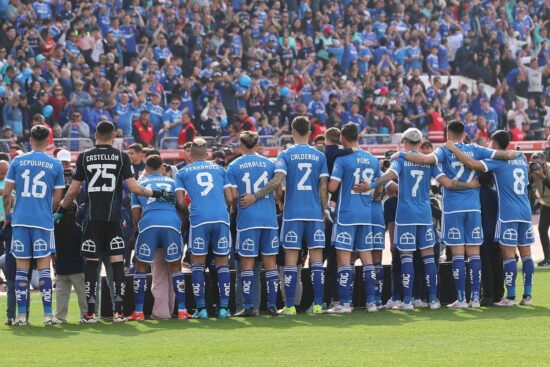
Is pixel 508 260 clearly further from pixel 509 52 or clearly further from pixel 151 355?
pixel 509 52

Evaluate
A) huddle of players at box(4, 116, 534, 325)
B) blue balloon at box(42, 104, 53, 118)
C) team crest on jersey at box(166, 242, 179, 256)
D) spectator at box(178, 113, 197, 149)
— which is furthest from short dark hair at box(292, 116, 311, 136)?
blue balloon at box(42, 104, 53, 118)

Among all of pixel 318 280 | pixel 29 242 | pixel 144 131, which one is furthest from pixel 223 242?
pixel 144 131

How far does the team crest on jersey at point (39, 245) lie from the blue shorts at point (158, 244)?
3.35 ft

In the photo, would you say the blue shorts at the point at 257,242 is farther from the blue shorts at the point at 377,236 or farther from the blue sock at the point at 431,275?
the blue sock at the point at 431,275

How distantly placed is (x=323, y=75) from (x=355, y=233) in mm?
16979

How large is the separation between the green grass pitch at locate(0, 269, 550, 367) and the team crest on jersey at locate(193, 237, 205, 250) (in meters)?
0.81

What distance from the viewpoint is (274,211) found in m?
14.4

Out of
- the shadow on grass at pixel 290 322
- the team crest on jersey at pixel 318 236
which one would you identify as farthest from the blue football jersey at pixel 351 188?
→ the shadow on grass at pixel 290 322

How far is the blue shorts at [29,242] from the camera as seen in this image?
13.6 meters

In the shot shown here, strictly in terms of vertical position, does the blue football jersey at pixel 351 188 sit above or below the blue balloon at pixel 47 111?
below

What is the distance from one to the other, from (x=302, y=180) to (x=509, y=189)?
2.45 metres

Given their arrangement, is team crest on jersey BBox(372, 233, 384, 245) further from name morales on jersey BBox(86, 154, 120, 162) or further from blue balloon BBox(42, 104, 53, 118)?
blue balloon BBox(42, 104, 53, 118)

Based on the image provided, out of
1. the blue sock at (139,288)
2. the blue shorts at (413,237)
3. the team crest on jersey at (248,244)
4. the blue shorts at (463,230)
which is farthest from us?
the blue shorts at (463,230)

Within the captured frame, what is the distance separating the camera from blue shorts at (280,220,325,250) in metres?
14.3
